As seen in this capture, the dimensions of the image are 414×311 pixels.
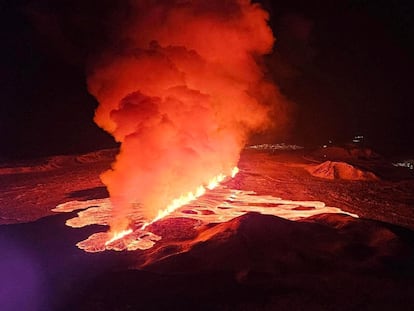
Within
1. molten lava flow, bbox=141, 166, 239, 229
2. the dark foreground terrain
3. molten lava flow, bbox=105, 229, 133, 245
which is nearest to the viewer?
the dark foreground terrain

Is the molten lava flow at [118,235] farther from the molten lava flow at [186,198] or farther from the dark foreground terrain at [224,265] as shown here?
the dark foreground terrain at [224,265]

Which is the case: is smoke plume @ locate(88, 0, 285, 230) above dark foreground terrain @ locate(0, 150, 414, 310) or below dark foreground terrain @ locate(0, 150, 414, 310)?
above

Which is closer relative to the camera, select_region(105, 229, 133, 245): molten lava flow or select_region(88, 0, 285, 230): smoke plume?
select_region(105, 229, 133, 245): molten lava flow

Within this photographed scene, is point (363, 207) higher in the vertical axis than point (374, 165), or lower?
lower

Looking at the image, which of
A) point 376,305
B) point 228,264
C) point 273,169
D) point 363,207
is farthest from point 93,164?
point 376,305

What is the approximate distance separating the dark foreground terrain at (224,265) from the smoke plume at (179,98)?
2198 mm

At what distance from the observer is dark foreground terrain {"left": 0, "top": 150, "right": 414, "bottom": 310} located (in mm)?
6734

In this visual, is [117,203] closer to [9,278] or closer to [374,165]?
[9,278]

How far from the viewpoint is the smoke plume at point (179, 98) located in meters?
14.3

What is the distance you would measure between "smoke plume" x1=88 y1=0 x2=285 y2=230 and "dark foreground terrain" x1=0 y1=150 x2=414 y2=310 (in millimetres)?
2198

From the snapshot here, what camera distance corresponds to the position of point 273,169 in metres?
22.2

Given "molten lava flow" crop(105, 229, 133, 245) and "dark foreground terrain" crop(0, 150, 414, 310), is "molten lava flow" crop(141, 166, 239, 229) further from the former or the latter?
"dark foreground terrain" crop(0, 150, 414, 310)

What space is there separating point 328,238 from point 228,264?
2.47 metres

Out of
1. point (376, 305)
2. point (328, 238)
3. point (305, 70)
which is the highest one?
point (305, 70)
